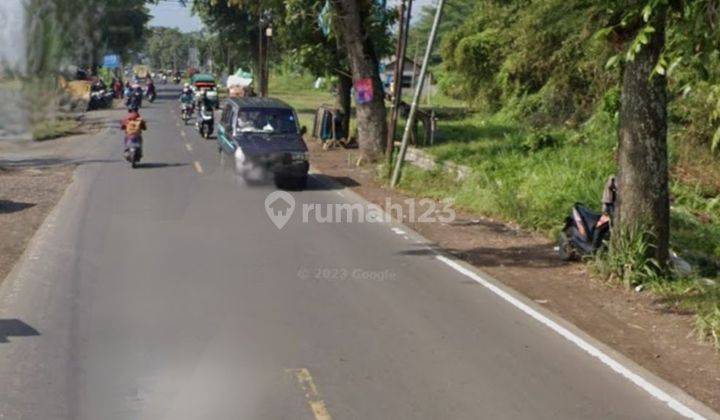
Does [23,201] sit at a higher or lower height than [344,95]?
lower

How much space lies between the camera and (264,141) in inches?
830

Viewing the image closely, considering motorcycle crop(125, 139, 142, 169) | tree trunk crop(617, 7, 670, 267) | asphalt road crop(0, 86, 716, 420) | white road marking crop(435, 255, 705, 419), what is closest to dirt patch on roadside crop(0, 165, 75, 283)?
asphalt road crop(0, 86, 716, 420)

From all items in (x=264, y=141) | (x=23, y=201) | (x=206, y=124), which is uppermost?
(x=264, y=141)

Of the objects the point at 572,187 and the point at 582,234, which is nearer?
the point at 582,234

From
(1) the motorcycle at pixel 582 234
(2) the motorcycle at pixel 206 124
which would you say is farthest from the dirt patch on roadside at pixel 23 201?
(2) the motorcycle at pixel 206 124

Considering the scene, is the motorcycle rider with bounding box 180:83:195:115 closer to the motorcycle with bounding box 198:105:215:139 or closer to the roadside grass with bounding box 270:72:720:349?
the motorcycle with bounding box 198:105:215:139

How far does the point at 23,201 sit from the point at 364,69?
10687 mm

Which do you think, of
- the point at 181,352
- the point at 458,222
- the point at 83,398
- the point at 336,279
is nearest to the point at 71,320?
the point at 181,352

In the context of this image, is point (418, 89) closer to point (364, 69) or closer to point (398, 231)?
point (364, 69)

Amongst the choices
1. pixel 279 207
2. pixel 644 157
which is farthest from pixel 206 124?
pixel 644 157

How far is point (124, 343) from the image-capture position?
28.1ft

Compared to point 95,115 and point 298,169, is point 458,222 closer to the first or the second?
point 298,169

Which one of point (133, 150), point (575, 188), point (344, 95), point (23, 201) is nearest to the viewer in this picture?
point (575, 188)

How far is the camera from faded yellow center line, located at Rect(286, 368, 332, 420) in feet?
22.2
